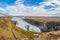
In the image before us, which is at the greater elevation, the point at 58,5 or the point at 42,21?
the point at 58,5

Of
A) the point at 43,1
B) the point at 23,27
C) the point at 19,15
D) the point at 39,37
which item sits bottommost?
the point at 39,37

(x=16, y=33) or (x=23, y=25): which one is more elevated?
(x=23, y=25)

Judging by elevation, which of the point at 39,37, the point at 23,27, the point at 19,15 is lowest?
the point at 39,37

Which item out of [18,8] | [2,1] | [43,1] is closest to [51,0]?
[43,1]

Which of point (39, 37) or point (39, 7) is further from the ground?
point (39, 7)

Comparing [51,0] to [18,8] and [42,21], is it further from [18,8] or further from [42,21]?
[18,8]

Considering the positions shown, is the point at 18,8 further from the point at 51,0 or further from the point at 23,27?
the point at 51,0

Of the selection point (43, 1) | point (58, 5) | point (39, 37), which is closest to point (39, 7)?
point (43, 1)

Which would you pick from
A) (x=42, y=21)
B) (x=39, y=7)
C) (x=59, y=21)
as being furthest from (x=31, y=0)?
(x=59, y=21)
